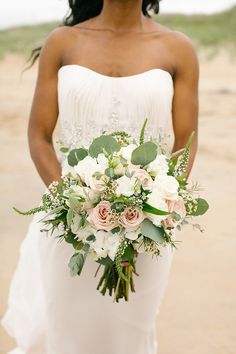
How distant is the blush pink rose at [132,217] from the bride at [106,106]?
2.52 ft

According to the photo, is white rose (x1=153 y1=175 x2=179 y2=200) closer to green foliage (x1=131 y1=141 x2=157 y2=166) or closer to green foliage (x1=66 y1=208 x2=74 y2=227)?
green foliage (x1=131 y1=141 x2=157 y2=166)

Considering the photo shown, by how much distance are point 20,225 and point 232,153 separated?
14.1 feet

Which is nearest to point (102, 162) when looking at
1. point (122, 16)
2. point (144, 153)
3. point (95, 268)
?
point (144, 153)

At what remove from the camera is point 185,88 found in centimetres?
392

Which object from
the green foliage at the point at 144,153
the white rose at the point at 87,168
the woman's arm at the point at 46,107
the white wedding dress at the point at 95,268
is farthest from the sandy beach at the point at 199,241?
the green foliage at the point at 144,153

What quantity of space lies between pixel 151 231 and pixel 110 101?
1025 millimetres

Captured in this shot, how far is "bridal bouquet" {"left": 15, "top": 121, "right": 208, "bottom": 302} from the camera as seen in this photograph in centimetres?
311

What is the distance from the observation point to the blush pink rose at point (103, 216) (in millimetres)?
3125

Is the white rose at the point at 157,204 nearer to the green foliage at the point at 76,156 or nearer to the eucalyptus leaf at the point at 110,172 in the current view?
the eucalyptus leaf at the point at 110,172

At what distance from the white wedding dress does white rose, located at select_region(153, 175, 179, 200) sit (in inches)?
31.3

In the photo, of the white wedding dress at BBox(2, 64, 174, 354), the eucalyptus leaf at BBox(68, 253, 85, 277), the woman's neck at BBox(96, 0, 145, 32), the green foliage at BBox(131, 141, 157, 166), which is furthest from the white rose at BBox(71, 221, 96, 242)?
the woman's neck at BBox(96, 0, 145, 32)

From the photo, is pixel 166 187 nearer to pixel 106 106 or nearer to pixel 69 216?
pixel 69 216

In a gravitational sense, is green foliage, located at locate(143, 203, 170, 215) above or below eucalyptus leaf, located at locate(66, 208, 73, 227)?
above

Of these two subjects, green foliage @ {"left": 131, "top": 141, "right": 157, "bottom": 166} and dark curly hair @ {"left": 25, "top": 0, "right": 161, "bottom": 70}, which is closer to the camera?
green foliage @ {"left": 131, "top": 141, "right": 157, "bottom": 166}
